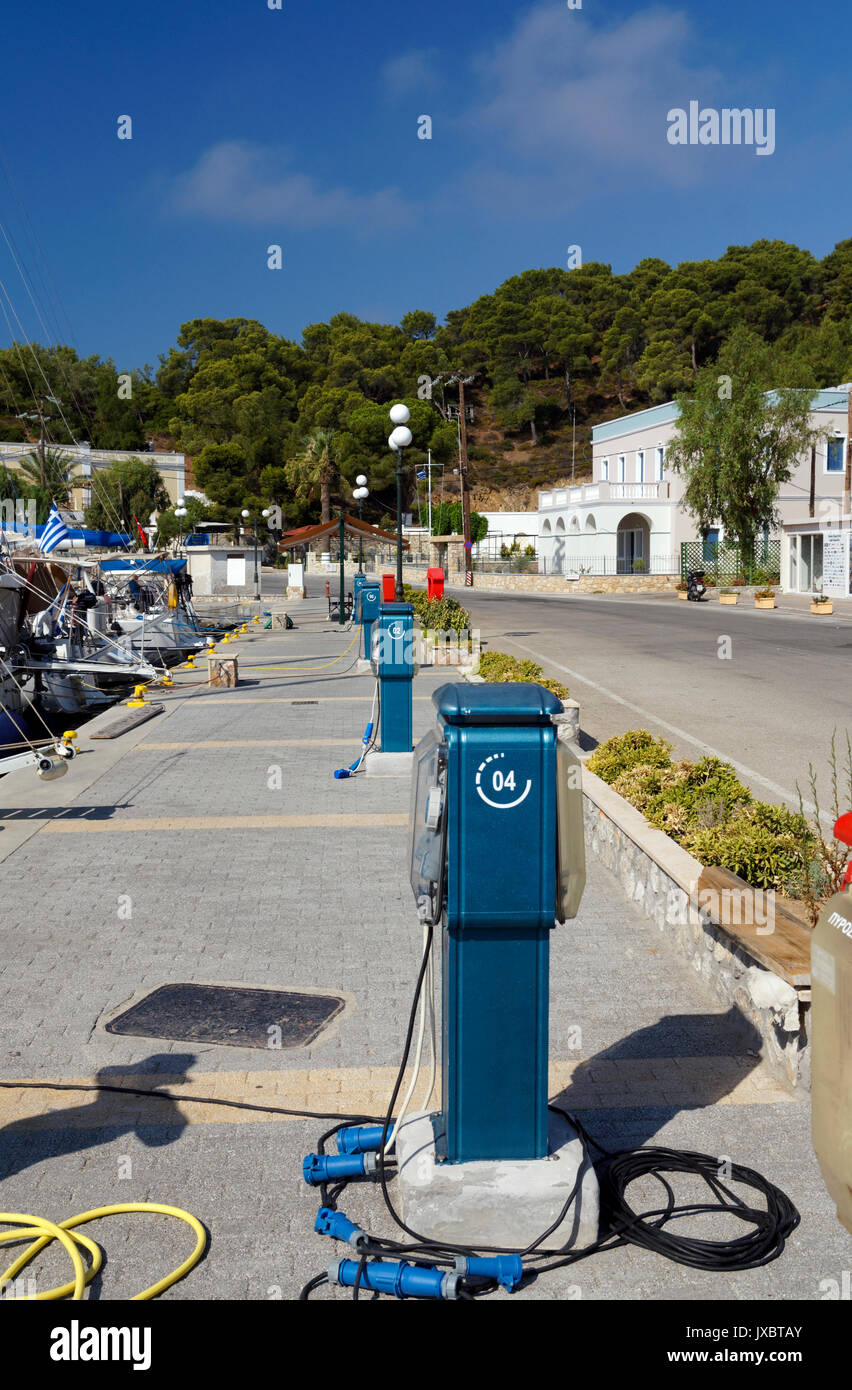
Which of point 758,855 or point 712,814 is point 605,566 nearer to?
point 712,814

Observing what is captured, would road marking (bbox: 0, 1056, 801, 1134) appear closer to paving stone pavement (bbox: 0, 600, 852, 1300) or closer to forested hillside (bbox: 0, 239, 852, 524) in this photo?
paving stone pavement (bbox: 0, 600, 852, 1300)

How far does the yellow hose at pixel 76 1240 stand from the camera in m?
3.05

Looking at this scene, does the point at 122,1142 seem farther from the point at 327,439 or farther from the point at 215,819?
the point at 327,439

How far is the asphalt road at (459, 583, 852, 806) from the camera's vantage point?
11.3 m

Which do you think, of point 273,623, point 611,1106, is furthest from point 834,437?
point 611,1106

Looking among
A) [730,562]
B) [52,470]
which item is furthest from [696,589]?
[52,470]

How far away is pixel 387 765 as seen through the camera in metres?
10.3

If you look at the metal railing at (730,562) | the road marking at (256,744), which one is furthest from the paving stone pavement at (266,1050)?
the metal railing at (730,562)

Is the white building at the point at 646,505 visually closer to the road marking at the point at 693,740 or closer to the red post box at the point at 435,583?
the red post box at the point at 435,583

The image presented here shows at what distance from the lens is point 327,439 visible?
87438 millimetres

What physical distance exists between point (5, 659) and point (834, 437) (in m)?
41.2

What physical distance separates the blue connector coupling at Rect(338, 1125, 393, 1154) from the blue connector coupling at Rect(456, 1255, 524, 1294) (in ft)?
2.05

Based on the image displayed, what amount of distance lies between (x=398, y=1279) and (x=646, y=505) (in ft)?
173

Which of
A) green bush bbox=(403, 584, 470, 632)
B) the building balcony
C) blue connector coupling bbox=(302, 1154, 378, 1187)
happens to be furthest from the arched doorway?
blue connector coupling bbox=(302, 1154, 378, 1187)
